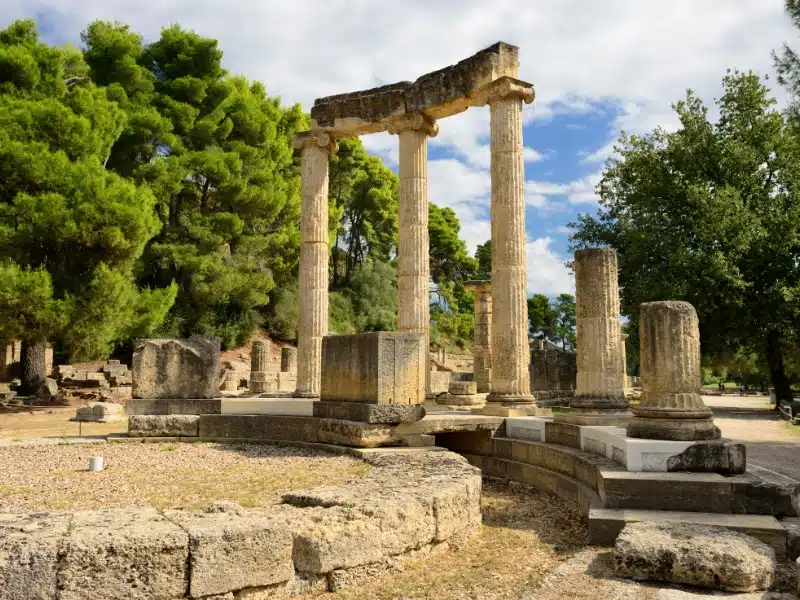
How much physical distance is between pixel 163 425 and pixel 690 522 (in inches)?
323

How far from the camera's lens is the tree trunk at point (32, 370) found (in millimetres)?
20156

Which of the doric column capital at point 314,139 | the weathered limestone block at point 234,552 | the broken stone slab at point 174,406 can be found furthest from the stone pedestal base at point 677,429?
the doric column capital at point 314,139

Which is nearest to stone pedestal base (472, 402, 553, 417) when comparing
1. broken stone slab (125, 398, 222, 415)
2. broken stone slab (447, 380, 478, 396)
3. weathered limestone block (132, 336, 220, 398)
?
broken stone slab (447, 380, 478, 396)

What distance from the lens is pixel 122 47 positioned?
1019 inches

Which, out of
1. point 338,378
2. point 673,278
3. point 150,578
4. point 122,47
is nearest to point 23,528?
point 150,578

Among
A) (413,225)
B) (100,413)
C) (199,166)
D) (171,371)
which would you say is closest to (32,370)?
(100,413)

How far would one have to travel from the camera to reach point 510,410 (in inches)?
462

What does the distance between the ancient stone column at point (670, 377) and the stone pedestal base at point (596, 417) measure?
1.91 meters

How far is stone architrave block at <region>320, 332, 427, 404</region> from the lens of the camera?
28.7 ft

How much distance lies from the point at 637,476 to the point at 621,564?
1.56m

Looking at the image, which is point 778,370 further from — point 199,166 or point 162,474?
point 199,166

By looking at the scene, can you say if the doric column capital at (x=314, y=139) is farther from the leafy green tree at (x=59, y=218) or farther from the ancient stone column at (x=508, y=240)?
the leafy green tree at (x=59, y=218)

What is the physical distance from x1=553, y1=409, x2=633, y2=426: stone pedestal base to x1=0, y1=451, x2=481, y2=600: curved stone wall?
4.00m

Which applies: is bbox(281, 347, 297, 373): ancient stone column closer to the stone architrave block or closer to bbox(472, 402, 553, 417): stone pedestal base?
bbox(472, 402, 553, 417): stone pedestal base
